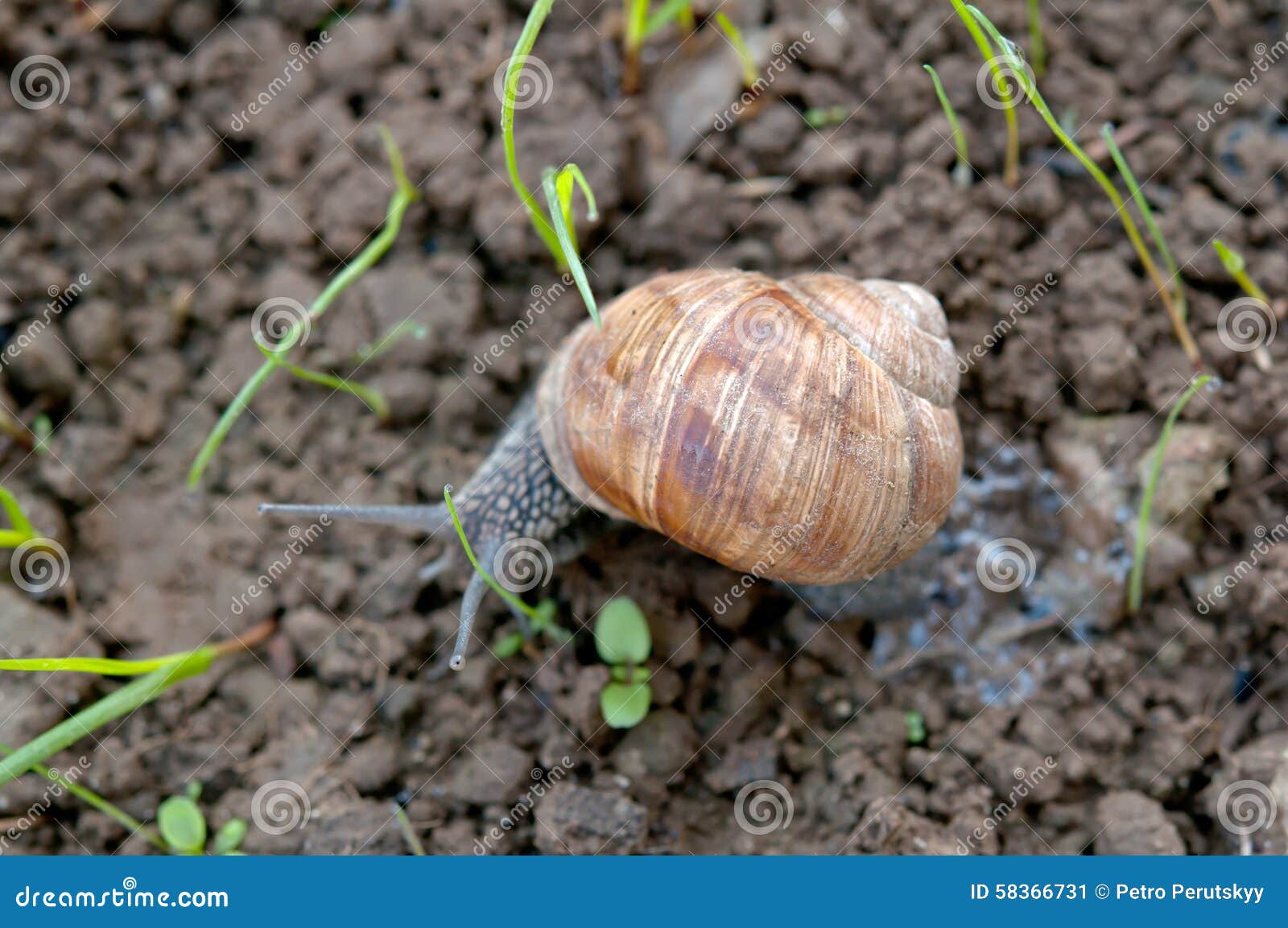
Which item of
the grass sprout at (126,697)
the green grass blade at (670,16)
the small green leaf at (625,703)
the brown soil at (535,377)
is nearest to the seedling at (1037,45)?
the brown soil at (535,377)

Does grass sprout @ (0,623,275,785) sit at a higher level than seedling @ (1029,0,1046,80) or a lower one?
lower

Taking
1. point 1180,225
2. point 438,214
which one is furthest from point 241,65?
point 1180,225

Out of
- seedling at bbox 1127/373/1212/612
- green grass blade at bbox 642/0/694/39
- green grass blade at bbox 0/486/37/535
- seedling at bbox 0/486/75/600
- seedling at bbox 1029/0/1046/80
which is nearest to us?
green grass blade at bbox 0/486/37/535

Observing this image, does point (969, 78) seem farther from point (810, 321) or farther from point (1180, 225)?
point (810, 321)

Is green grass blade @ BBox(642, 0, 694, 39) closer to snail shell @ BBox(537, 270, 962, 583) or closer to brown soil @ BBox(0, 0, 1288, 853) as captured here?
brown soil @ BBox(0, 0, 1288, 853)

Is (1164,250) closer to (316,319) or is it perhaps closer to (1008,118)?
(1008,118)

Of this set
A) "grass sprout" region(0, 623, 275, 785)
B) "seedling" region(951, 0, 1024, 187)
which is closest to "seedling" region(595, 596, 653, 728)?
"grass sprout" region(0, 623, 275, 785)
